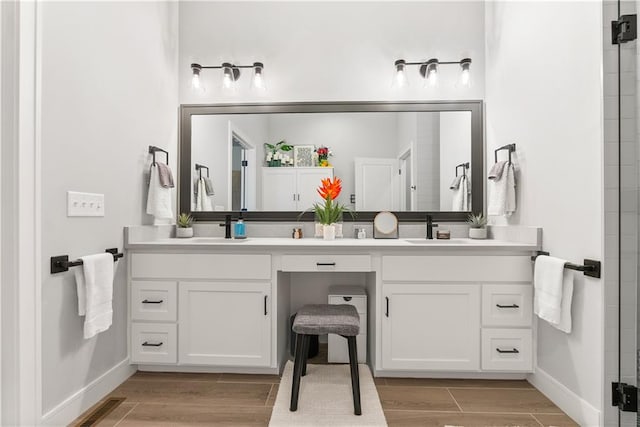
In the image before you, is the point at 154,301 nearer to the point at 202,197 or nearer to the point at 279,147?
the point at 202,197

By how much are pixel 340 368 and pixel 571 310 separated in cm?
130

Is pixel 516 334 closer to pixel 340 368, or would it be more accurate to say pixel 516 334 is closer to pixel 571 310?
pixel 571 310

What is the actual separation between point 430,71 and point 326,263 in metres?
1.63

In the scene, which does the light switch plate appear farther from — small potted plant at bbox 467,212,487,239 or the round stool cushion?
small potted plant at bbox 467,212,487,239

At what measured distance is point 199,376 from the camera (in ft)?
6.91

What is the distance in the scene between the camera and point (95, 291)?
1.67m

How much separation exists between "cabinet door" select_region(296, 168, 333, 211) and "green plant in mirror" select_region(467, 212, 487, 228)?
108cm

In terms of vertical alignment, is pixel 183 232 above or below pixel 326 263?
above

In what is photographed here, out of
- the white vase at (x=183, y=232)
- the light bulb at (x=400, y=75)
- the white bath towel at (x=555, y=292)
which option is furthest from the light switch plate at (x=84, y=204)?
the white bath towel at (x=555, y=292)

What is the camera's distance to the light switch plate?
1.63 metres

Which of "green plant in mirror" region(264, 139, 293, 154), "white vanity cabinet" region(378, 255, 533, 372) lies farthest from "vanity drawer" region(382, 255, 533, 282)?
"green plant in mirror" region(264, 139, 293, 154)

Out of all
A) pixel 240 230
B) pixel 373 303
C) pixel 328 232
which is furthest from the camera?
pixel 240 230

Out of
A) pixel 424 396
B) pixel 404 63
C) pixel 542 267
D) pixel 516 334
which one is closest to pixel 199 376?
pixel 424 396

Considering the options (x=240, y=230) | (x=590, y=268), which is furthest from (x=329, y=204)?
(x=590, y=268)
